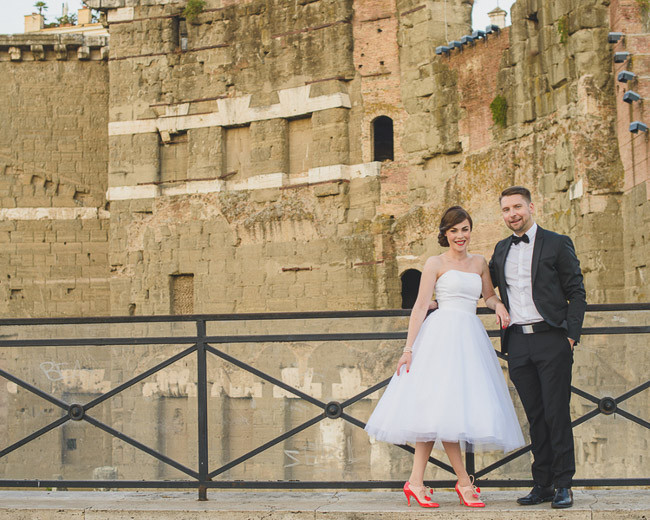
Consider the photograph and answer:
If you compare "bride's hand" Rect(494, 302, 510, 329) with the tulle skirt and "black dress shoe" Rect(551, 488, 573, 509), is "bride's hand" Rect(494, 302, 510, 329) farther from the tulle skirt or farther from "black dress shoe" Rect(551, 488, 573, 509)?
"black dress shoe" Rect(551, 488, 573, 509)

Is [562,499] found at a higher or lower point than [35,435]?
lower

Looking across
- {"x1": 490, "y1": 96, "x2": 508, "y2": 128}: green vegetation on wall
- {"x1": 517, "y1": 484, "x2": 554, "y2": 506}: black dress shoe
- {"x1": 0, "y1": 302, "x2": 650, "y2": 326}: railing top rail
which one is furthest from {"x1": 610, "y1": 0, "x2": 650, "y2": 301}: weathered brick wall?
{"x1": 517, "y1": 484, "x2": 554, "y2": 506}: black dress shoe

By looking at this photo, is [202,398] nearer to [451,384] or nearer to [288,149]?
[451,384]

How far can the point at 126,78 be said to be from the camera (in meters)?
20.2

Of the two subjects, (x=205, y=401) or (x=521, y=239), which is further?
(x=205, y=401)

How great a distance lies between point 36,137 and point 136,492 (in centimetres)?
1713

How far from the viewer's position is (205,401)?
511cm

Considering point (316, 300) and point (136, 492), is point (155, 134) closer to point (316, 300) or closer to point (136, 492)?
point (316, 300)

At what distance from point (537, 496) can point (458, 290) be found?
1.14m

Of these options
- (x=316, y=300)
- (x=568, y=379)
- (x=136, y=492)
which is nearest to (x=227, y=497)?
(x=136, y=492)

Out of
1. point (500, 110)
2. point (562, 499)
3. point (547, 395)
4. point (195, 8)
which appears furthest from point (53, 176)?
point (562, 499)

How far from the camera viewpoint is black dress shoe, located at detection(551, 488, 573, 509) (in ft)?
14.5

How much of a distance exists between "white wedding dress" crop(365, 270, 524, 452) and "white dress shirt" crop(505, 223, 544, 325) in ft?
0.61

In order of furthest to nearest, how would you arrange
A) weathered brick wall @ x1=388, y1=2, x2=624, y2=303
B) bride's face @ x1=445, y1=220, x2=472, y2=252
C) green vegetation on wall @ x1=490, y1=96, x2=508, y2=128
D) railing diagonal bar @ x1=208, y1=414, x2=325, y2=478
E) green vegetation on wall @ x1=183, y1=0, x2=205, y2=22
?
green vegetation on wall @ x1=183, y1=0, x2=205, y2=22 < green vegetation on wall @ x1=490, y1=96, x2=508, y2=128 < weathered brick wall @ x1=388, y1=2, x2=624, y2=303 < railing diagonal bar @ x1=208, y1=414, x2=325, y2=478 < bride's face @ x1=445, y1=220, x2=472, y2=252
